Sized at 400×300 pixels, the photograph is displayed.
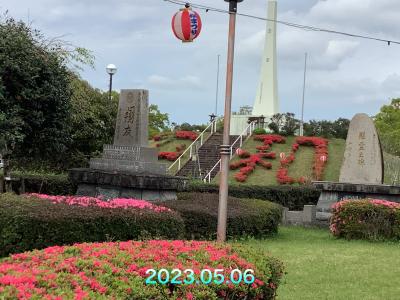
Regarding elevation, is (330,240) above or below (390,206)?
below

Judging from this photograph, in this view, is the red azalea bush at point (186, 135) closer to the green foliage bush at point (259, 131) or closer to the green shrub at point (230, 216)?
the green foliage bush at point (259, 131)

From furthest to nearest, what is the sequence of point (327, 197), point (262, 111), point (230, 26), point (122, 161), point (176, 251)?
point (262, 111) < point (327, 197) < point (122, 161) < point (230, 26) < point (176, 251)

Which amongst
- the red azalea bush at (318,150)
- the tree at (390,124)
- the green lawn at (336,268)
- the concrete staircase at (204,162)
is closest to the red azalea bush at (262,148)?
the concrete staircase at (204,162)

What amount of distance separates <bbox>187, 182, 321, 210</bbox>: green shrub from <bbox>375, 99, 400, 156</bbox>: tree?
1792 cm

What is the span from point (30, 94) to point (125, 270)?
909 cm

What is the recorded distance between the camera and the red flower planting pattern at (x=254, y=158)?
28.6 metres

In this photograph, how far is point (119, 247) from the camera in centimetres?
460

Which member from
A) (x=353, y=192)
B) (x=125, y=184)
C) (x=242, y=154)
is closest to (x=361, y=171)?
(x=353, y=192)

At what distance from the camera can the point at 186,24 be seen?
851 centimetres

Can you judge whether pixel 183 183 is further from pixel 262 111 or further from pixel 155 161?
pixel 262 111

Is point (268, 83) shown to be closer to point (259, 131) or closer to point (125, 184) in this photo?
point (259, 131)

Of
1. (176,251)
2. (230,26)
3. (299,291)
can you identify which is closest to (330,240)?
(299,291)

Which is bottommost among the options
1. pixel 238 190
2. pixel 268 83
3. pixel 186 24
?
pixel 238 190

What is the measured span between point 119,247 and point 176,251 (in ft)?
1.57
